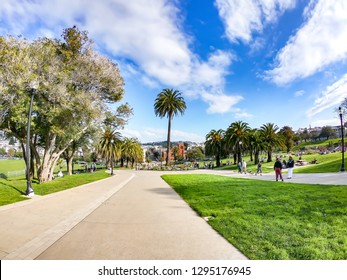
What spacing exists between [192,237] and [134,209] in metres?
3.52

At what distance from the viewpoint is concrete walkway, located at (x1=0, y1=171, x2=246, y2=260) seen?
13.1ft

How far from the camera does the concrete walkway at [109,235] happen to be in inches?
157

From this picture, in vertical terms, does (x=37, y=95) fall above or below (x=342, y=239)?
above

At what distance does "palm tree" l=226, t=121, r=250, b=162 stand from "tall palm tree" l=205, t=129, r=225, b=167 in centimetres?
449

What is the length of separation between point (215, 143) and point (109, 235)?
45.2 m

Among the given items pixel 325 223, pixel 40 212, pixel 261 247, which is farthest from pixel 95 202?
pixel 325 223

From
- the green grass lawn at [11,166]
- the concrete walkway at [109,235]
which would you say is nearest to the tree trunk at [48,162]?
the concrete walkway at [109,235]

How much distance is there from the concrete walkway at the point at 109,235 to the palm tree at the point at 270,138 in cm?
4017

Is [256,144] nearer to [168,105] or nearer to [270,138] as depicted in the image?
[270,138]

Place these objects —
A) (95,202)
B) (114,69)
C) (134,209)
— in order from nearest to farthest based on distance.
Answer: (134,209), (95,202), (114,69)

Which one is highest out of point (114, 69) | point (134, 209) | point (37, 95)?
point (114, 69)

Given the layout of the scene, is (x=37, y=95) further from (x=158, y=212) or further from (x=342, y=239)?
(x=342, y=239)

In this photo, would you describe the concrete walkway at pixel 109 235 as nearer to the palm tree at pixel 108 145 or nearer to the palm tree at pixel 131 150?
the palm tree at pixel 108 145

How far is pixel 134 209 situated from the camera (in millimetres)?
7805
